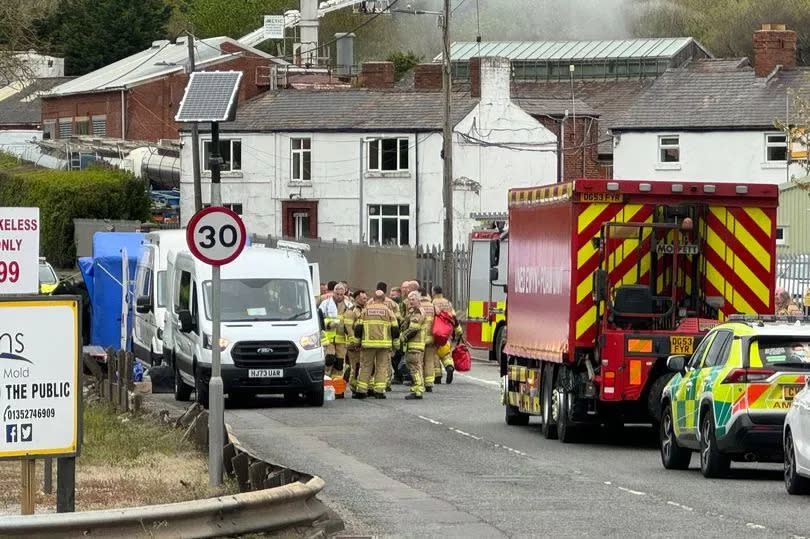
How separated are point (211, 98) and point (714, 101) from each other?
4618cm

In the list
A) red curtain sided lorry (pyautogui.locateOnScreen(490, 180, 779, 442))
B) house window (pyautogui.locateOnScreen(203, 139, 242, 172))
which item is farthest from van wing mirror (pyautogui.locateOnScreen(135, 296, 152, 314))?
house window (pyautogui.locateOnScreen(203, 139, 242, 172))

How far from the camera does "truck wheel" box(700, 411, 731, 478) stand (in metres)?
17.0

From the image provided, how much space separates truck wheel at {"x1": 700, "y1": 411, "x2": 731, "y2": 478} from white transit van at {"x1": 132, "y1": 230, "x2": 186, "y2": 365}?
1460cm

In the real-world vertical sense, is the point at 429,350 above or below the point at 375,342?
below

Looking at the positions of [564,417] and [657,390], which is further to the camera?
[564,417]

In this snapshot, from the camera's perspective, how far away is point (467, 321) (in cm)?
4350

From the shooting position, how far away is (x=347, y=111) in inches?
2665

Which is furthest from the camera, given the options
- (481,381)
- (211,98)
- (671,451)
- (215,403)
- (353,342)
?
(481,381)

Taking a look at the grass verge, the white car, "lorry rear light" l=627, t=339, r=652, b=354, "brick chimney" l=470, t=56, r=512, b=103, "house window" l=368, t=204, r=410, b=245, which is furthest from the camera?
"brick chimney" l=470, t=56, r=512, b=103

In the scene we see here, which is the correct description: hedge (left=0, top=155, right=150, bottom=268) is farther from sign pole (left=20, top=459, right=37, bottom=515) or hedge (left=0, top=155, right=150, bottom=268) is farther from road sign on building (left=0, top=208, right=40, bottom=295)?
sign pole (left=20, top=459, right=37, bottom=515)

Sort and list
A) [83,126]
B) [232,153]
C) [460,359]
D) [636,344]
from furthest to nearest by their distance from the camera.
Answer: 1. [83,126]
2. [232,153]
3. [460,359]
4. [636,344]

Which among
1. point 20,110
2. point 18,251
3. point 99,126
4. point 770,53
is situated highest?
point 20,110

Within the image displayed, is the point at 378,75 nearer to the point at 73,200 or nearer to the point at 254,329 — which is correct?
the point at 73,200

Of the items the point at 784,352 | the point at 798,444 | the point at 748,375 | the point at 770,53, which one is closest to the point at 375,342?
the point at 784,352
